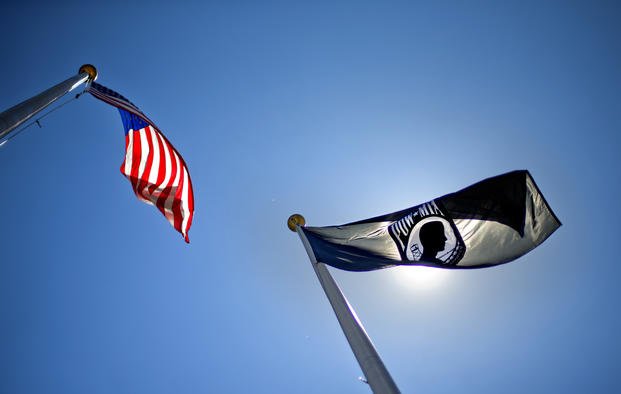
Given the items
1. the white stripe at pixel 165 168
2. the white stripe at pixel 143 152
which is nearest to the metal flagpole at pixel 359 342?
the white stripe at pixel 165 168

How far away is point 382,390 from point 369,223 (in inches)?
139

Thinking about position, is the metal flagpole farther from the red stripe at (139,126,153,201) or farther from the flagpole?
the flagpole

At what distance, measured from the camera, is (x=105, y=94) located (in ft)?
26.9

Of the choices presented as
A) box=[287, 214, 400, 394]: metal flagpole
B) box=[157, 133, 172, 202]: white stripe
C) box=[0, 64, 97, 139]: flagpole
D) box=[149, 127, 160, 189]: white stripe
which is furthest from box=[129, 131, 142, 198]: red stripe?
box=[287, 214, 400, 394]: metal flagpole

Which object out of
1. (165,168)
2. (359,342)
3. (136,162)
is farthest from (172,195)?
(359,342)

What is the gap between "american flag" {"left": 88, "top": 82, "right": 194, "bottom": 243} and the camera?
7.88 meters

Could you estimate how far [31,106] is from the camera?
21.3 feet

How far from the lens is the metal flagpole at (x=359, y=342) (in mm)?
3932

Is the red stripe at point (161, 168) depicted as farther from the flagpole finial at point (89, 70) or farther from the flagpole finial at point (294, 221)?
the flagpole finial at point (294, 221)

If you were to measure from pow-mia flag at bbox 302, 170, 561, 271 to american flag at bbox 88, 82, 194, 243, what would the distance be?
11.4ft

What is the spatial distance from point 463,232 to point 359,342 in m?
3.20

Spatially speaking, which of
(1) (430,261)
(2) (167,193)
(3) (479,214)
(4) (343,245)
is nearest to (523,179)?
(3) (479,214)

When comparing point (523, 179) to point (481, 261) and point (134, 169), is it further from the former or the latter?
point (134, 169)

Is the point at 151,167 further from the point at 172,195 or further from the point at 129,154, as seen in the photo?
the point at 172,195
